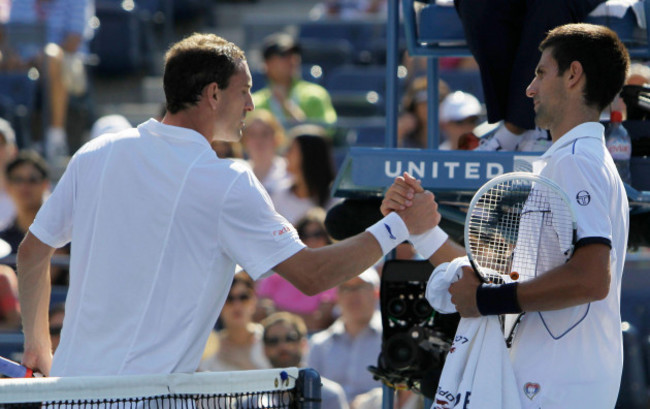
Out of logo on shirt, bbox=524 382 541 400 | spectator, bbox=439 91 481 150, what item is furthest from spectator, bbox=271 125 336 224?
logo on shirt, bbox=524 382 541 400

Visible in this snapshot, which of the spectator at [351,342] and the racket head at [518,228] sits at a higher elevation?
the racket head at [518,228]

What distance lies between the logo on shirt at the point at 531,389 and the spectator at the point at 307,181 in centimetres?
478

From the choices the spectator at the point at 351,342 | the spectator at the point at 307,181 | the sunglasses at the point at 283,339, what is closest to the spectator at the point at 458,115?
the spectator at the point at 307,181

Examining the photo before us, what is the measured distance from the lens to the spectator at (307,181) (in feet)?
25.5

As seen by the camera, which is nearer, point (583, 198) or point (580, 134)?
Answer: point (583, 198)

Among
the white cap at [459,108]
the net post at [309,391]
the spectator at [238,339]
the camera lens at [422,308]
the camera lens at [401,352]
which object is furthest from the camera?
the white cap at [459,108]

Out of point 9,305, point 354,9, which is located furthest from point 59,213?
point 354,9

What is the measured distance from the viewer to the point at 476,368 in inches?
120

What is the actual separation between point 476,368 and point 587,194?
567mm

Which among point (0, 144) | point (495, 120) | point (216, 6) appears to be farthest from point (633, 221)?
point (216, 6)

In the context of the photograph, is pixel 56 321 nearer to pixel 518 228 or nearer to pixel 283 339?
pixel 283 339

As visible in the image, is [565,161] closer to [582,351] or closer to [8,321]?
[582,351]

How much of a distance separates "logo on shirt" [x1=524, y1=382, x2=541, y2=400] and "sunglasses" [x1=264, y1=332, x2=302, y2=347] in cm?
328

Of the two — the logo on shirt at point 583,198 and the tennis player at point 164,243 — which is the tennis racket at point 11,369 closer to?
the tennis player at point 164,243
